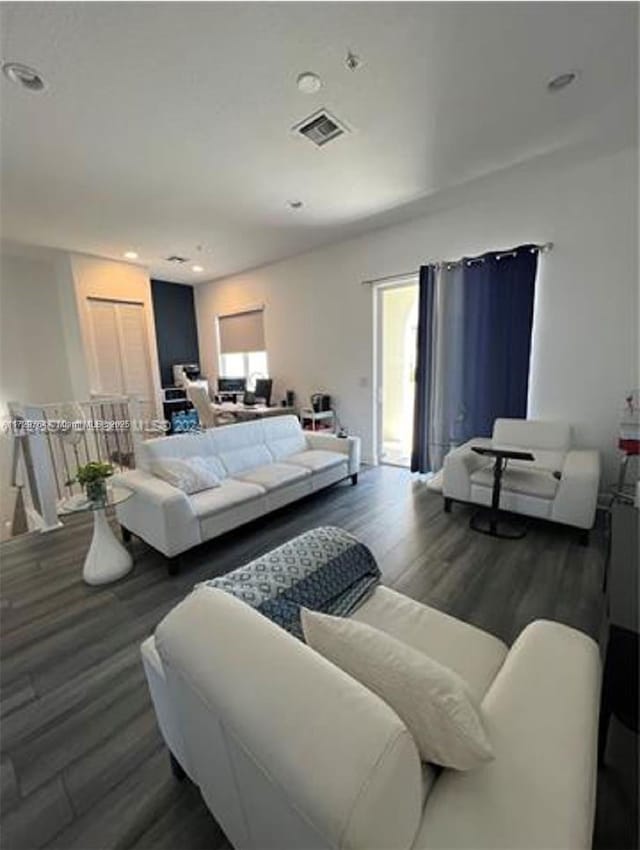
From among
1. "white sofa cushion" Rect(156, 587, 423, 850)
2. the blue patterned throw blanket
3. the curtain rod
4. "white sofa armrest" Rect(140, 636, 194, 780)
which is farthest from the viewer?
the curtain rod

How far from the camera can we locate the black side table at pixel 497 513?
2.79m

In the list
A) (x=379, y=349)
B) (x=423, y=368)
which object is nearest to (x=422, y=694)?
(x=423, y=368)

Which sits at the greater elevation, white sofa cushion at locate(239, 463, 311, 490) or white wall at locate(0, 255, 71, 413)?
white wall at locate(0, 255, 71, 413)

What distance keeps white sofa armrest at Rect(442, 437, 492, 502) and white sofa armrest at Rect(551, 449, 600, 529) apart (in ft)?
2.11

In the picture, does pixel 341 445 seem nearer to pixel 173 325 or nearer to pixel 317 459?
pixel 317 459

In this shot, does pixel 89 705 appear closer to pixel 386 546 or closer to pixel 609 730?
pixel 386 546

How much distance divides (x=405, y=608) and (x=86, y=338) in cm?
544

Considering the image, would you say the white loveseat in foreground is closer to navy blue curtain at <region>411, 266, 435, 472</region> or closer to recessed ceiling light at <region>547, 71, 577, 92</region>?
recessed ceiling light at <region>547, 71, 577, 92</region>

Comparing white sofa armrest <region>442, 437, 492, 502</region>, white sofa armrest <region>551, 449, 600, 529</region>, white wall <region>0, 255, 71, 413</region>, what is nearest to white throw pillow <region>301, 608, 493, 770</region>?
white sofa armrest <region>551, 449, 600, 529</region>

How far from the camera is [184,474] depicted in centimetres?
283

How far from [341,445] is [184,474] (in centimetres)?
175

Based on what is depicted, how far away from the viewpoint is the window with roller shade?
6.17m

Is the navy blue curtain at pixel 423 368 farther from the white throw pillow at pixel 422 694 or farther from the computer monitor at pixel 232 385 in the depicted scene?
the white throw pillow at pixel 422 694

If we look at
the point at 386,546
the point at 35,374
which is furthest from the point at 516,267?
the point at 35,374
